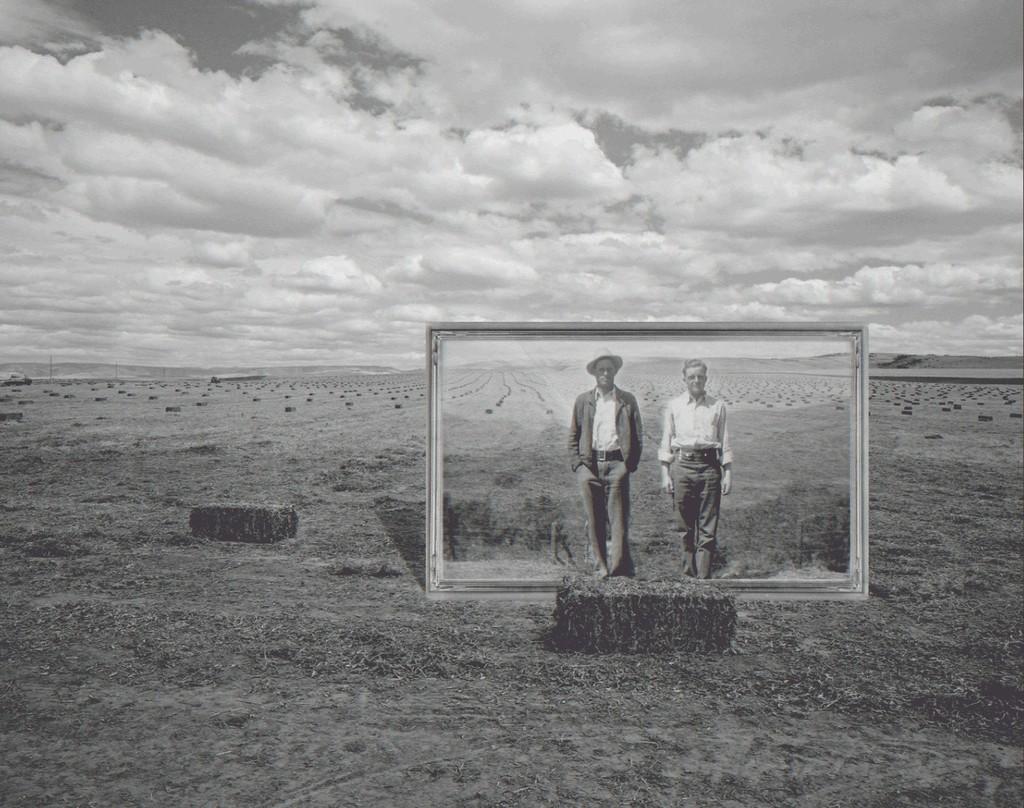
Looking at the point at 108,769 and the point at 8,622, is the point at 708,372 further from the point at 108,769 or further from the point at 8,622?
the point at 8,622

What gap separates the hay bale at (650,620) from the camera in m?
7.61

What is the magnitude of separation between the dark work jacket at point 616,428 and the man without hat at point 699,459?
38cm

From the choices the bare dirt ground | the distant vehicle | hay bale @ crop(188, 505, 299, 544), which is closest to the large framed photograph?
the bare dirt ground

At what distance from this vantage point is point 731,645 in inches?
305

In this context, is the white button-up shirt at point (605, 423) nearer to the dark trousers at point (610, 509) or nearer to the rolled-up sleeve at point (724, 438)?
the dark trousers at point (610, 509)

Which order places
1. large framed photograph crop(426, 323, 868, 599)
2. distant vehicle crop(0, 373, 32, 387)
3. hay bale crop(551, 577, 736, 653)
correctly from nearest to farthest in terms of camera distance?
hay bale crop(551, 577, 736, 653), large framed photograph crop(426, 323, 868, 599), distant vehicle crop(0, 373, 32, 387)

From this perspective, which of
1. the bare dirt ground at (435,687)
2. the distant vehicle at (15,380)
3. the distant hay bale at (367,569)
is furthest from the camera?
the distant vehicle at (15,380)

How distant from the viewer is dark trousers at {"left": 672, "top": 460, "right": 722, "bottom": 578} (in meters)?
9.52

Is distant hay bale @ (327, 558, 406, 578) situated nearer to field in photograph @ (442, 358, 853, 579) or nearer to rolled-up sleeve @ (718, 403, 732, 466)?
field in photograph @ (442, 358, 853, 579)

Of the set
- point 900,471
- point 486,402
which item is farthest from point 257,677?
point 900,471

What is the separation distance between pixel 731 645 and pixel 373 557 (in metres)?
6.04

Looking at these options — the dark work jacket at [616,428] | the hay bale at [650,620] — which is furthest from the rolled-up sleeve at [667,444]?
the hay bale at [650,620]

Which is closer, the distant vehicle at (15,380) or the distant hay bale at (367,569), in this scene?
the distant hay bale at (367,569)

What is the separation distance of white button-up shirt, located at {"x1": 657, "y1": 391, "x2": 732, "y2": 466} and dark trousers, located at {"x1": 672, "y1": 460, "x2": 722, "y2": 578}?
25 centimetres
